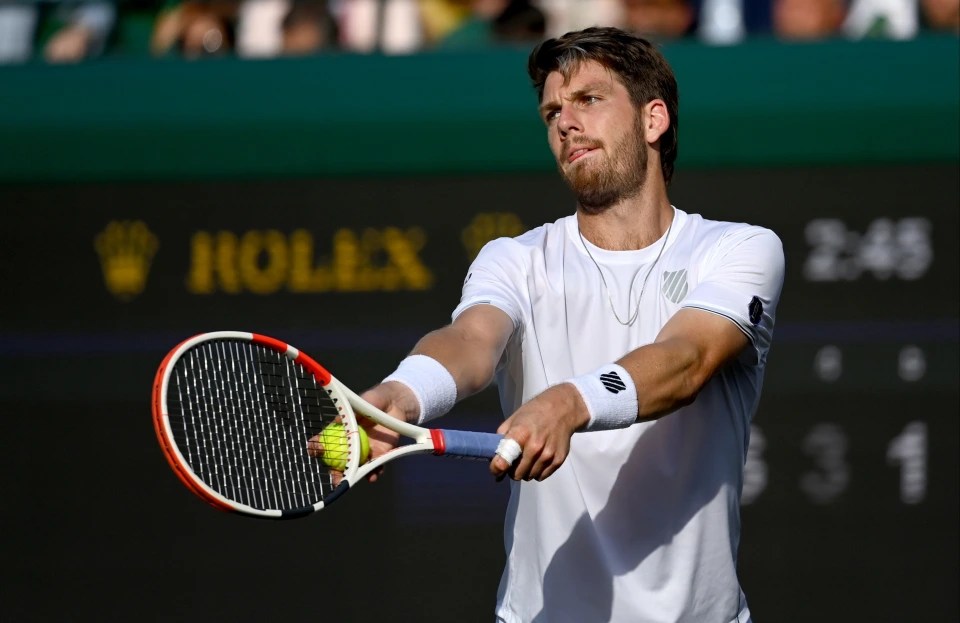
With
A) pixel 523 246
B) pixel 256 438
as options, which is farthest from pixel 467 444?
pixel 256 438

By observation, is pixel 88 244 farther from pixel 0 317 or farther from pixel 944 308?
pixel 944 308

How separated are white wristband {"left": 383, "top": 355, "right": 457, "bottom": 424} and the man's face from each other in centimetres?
51

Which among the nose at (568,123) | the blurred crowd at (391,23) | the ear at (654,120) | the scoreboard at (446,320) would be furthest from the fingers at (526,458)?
the blurred crowd at (391,23)

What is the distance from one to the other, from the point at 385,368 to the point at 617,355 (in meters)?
2.27

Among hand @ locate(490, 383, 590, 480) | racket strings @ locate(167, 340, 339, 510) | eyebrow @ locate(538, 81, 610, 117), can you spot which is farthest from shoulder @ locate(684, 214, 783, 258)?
racket strings @ locate(167, 340, 339, 510)

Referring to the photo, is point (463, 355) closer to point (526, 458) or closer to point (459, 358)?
point (459, 358)

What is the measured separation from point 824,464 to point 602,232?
7.50ft

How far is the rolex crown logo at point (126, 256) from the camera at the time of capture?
5.17 metres

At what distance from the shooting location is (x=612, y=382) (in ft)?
8.12

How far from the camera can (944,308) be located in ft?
15.9

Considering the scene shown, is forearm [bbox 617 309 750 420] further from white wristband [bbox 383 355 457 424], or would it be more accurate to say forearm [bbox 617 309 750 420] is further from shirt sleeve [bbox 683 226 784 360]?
white wristband [bbox 383 355 457 424]

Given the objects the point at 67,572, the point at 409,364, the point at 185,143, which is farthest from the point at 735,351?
the point at 67,572

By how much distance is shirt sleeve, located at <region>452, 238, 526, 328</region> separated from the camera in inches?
110

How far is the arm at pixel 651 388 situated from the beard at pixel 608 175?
1.17ft
